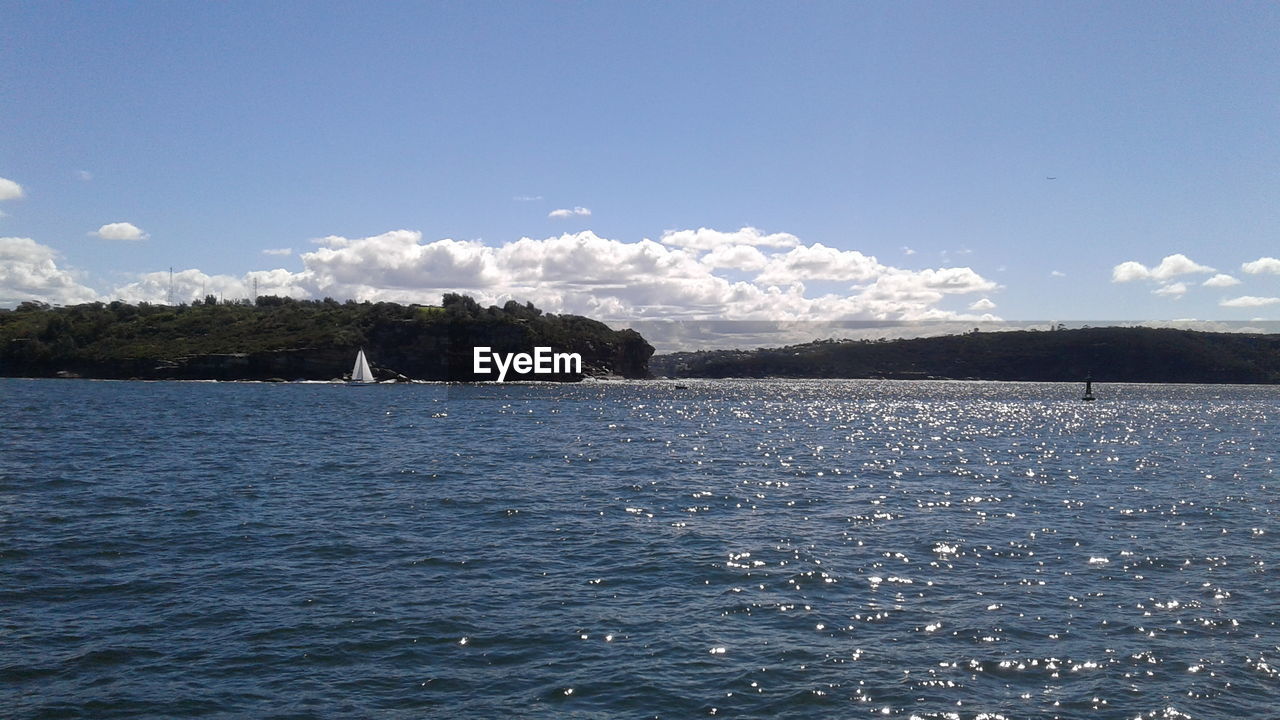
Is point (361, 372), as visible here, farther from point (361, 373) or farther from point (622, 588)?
point (622, 588)

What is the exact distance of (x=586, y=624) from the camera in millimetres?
17531

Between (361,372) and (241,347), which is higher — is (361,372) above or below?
below

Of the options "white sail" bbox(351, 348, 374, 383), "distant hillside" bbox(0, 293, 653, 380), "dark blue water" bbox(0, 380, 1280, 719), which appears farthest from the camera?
"distant hillside" bbox(0, 293, 653, 380)

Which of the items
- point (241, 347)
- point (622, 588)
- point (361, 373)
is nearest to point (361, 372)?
point (361, 373)

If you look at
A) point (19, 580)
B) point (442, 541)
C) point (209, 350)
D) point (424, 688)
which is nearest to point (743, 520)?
point (442, 541)

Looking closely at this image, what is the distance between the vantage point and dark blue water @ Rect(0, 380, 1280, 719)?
1409cm

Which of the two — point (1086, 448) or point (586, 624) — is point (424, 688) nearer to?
point (586, 624)

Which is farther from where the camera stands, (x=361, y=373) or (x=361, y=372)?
(x=361, y=372)

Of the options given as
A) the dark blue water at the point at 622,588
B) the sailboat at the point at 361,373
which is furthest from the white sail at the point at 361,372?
the dark blue water at the point at 622,588

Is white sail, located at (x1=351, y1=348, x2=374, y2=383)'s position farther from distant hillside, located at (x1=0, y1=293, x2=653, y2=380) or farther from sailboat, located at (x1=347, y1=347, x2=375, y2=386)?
distant hillside, located at (x1=0, y1=293, x2=653, y2=380)

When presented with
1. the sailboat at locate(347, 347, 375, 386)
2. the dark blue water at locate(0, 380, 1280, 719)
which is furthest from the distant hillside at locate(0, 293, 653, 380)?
the dark blue water at locate(0, 380, 1280, 719)

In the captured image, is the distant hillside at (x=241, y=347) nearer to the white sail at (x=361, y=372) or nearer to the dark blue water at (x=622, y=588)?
the white sail at (x=361, y=372)

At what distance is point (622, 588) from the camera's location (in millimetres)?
20359

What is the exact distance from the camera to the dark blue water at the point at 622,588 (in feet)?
46.2
